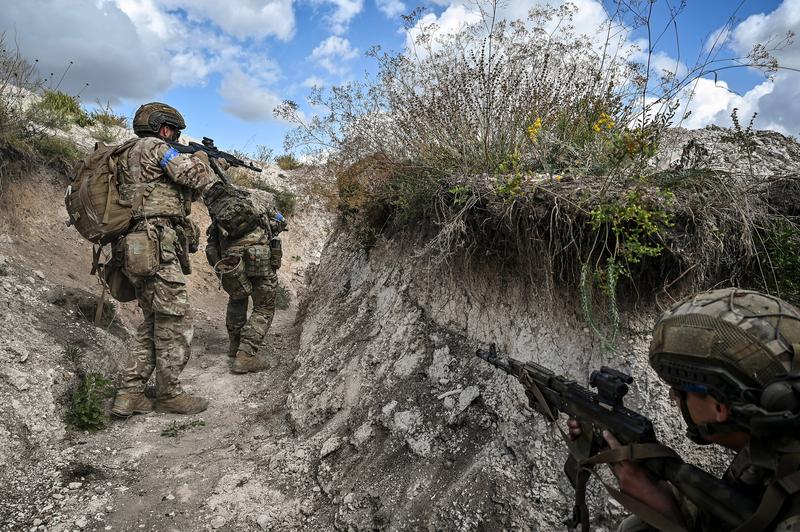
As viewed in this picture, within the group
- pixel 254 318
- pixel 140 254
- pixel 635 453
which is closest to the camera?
pixel 635 453

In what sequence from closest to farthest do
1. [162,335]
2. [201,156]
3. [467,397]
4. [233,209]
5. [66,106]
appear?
1. [467,397]
2. [162,335]
3. [201,156]
4. [233,209]
5. [66,106]

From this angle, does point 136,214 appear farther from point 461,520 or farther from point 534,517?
point 534,517

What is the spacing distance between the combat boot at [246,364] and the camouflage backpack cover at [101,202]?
201cm

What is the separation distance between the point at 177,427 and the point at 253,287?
2209mm

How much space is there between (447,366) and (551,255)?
104cm

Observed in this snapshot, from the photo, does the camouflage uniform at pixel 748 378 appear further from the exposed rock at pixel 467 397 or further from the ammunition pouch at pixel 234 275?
the ammunition pouch at pixel 234 275

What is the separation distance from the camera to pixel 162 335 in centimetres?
482

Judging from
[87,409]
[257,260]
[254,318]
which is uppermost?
[257,260]

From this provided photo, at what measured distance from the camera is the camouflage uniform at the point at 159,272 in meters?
4.80

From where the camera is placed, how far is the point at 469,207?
345 centimetres

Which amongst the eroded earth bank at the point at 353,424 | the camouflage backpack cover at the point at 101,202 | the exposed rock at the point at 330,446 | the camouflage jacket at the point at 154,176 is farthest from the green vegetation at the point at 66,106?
the exposed rock at the point at 330,446

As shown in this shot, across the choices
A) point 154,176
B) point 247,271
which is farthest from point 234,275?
point 154,176

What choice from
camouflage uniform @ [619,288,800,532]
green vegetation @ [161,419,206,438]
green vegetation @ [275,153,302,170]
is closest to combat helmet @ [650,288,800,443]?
camouflage uniform @ [619,288,800,532]

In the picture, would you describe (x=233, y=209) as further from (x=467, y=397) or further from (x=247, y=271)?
(x=467, y=397)
